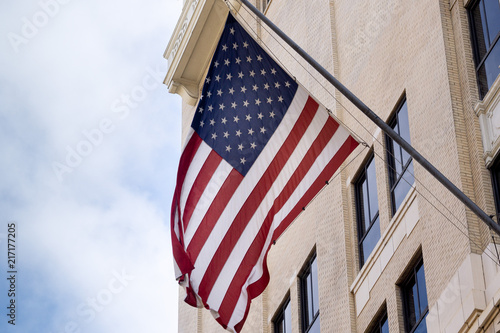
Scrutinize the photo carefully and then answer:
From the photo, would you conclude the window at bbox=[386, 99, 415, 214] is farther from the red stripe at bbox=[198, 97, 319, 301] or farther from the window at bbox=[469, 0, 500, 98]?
the red stripe at bbox=[198, 97, 319, 301]

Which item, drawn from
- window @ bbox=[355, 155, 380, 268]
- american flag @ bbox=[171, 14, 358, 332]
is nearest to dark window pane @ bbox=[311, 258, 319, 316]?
window @ bbox=[355, 155, 380, 268]

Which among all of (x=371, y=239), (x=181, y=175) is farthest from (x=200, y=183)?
(x=371, y=239)

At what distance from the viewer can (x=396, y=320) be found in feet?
69.6

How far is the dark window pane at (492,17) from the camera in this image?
66.8 ft

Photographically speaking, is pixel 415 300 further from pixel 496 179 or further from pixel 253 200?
pixel 253 200

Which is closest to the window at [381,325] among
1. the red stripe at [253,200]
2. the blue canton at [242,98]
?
the red stripe at [253,200]

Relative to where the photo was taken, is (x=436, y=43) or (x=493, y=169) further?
(x=436, y=43)

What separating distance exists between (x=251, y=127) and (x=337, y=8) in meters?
10.3

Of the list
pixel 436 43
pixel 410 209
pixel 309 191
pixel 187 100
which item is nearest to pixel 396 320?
pixel 410 209

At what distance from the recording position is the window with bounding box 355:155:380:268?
24109 millimetres

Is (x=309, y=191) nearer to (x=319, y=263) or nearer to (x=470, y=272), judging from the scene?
(x=470, y=272)

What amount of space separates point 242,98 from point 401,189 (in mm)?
4656

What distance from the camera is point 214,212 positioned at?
20.1 meters

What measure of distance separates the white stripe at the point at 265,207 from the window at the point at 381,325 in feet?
13.9
